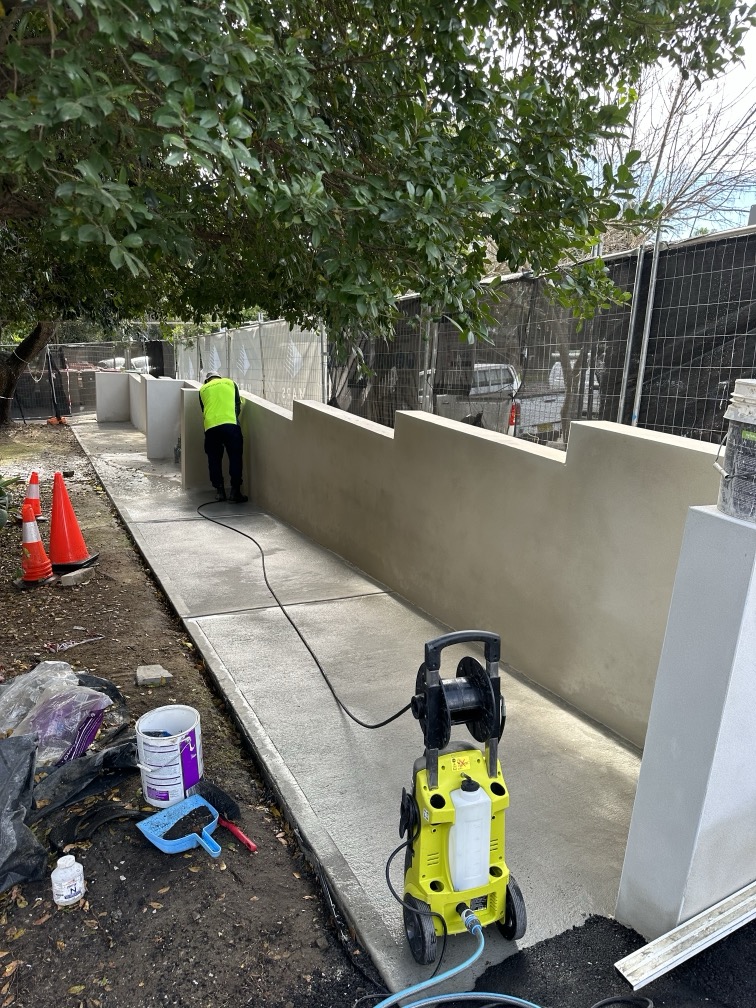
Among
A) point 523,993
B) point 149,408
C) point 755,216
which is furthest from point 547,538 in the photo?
point 149,408

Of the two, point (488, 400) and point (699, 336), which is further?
point (488, 400)

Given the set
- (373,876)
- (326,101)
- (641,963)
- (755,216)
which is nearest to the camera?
(641,963)

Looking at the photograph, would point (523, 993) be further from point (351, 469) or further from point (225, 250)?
point (351, 469)

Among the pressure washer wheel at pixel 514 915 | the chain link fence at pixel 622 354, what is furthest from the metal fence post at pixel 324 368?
the pressure washer wheel at pixel 514 915

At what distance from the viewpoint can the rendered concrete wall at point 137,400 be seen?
589 inches

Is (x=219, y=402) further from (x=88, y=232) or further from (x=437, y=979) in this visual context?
(x=437, y=979)

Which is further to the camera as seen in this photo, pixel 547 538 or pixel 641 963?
pixel 547 538

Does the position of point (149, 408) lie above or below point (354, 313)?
below

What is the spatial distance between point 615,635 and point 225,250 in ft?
10.1

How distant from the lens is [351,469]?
633 centimetres

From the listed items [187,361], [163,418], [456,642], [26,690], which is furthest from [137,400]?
[456,642]

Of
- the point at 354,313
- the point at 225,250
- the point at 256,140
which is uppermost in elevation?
the point at 256,140

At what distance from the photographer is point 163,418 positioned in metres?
12.1

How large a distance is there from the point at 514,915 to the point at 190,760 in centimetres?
148
